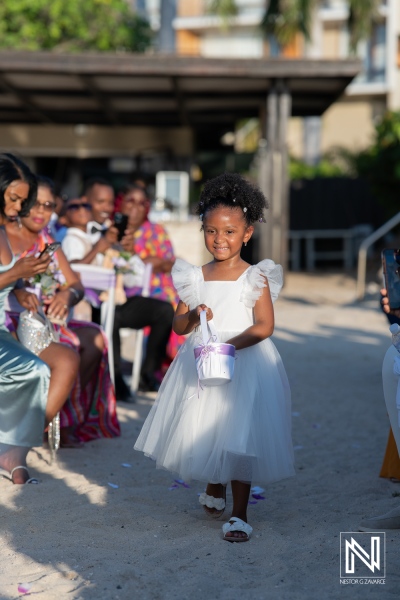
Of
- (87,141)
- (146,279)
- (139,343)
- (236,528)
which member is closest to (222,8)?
(87,141)

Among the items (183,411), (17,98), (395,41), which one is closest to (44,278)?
(183,411)

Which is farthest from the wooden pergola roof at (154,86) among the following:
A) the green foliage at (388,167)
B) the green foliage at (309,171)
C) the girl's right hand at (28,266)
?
the girl's right hand at (28,266)

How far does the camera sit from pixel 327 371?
320 inches

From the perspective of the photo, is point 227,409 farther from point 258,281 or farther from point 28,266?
point 28,266

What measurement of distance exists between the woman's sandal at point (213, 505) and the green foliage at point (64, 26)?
19.4 m

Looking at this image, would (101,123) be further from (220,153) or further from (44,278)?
(44,278)

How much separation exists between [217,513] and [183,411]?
0.55 metres

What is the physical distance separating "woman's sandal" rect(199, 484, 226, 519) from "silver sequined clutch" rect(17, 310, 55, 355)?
147 cm

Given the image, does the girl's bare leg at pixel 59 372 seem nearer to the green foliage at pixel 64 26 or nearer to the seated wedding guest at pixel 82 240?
the seated wedding guest at pixel 82 240

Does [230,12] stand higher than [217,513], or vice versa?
[230,12]

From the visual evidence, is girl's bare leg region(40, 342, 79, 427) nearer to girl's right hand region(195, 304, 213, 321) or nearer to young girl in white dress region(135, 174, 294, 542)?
young girl in white dress region(135, 174, 294, 542)

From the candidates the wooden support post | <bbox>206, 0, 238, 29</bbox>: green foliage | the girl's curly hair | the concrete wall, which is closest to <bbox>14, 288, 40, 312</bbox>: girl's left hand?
the girl's curly hair

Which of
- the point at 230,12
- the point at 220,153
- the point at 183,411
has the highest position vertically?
the point at 230,12

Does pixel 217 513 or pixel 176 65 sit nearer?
pixel 217 513
